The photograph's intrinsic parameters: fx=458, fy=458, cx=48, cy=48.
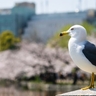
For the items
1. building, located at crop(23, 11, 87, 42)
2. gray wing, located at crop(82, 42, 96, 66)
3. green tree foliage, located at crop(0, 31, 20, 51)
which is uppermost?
gray wing, located at crop(82, 42, 96, 66)

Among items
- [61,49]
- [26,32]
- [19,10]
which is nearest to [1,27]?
[26,32]

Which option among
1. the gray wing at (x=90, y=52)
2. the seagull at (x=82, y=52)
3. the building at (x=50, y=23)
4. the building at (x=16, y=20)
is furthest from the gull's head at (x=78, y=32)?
the building at (x=50, y=23)

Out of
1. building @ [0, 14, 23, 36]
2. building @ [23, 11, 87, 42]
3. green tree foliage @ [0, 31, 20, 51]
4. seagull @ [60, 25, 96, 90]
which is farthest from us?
building @ [23, 11, 87, 42]

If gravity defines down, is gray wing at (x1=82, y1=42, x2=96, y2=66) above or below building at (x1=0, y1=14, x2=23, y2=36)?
above

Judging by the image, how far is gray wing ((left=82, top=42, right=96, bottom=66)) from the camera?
699cm

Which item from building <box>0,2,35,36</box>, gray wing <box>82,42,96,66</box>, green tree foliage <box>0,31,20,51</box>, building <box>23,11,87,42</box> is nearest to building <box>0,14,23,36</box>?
building <box>0,2,35,36</box>

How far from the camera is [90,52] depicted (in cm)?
704

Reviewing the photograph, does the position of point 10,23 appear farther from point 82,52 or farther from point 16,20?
point 82,52

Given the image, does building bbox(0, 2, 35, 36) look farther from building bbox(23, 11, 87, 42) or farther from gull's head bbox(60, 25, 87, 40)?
gull's head bbox(60, 25, 87, 40)

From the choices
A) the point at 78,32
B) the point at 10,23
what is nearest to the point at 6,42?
the point at 10,23

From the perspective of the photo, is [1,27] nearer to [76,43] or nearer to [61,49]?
[61,49]

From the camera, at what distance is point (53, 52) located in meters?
36.1

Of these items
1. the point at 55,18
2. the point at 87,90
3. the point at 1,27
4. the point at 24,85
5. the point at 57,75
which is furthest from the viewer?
the point at 55,18

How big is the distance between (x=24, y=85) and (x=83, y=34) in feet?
85.2
